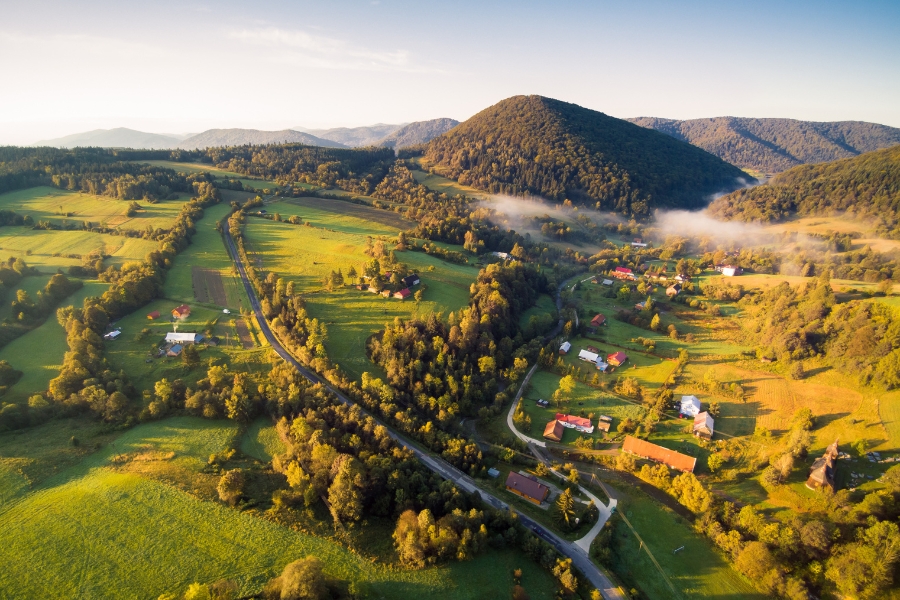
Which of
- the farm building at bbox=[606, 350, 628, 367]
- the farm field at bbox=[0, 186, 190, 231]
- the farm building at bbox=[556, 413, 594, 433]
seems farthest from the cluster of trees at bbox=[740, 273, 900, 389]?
the farm field at bbox=[0, 186, 190, 231]

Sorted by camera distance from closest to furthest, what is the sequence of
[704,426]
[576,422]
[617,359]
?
[704,426]
[576,422]
[617,359]

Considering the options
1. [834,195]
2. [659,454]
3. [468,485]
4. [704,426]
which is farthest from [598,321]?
[834,195]

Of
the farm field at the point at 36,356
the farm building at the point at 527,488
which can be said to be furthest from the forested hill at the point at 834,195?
the farm field at the point at 36,356

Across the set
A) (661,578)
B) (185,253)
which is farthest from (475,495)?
(185,253)

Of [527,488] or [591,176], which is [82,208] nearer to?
[527,488]

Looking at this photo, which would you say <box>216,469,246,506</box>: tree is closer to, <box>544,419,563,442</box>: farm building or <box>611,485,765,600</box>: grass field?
<box>544,419,563,442</box>: farm building

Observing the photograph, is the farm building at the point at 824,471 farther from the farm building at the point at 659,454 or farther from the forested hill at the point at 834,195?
the forested hill at the point at 834,195

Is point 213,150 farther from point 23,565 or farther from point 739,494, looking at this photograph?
point 739,494
